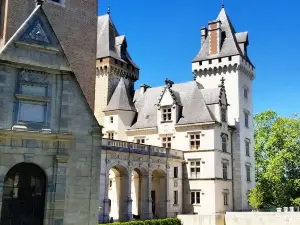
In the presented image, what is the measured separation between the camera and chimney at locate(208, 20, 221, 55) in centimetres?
4269

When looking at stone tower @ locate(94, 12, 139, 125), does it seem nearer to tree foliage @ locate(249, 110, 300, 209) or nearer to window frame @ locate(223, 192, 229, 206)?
window frame @ locate(223, 192, 229, 206)

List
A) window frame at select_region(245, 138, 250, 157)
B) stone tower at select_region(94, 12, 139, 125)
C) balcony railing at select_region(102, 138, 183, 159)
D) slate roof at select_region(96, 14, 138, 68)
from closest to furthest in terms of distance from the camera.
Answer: balcony railing at select_region(102, 138, 183, 159) → window frame at select_region(245, 138, 250, 157) → stone tower at select_region(94, 12, 139, 125) → slate roof at select_region(96, 14, 138, 68)

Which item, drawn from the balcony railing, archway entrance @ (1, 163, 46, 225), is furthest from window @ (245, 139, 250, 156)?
archway entrance @ (1, 163, 46, 225)

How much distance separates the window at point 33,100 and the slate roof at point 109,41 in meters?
27.1

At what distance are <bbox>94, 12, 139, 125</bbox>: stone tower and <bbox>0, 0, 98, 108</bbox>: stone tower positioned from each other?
743 inches

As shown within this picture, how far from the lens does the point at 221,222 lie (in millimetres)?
32312

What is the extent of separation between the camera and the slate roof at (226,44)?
41.9 m

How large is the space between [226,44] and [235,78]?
4281mm

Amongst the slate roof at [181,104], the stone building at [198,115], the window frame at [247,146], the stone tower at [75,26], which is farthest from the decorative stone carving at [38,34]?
the window frame at [247,146]

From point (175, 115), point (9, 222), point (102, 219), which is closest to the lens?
point (9, 222)

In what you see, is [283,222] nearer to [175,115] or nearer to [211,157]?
[211,157]

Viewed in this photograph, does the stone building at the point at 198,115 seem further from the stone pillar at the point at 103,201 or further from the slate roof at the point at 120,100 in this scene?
the stone pillar at the point at 103,201

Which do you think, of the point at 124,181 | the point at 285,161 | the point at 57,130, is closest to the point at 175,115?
the point at 124,181

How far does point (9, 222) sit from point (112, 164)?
15435mm
